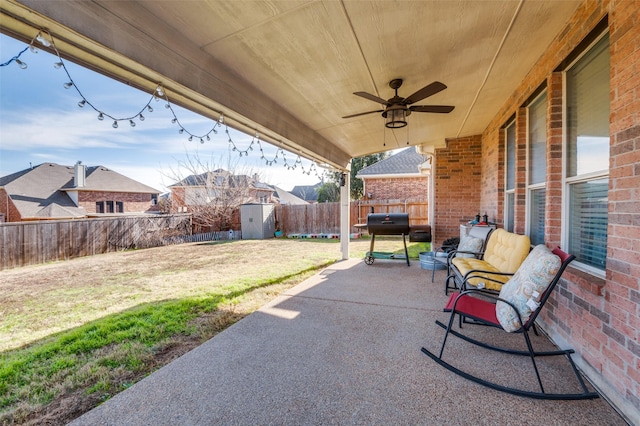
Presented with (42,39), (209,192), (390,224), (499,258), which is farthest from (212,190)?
(499,258)

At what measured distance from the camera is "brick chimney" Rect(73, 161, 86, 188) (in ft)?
49.9

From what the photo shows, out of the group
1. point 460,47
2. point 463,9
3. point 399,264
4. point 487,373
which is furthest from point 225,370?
point 399,264

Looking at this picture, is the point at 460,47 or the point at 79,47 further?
the point at 460,47

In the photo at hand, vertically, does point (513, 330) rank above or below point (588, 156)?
below

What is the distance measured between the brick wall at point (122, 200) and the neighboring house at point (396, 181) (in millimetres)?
14725

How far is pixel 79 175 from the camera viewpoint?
15.3m

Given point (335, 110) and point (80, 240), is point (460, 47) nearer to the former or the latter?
point (335, 110)

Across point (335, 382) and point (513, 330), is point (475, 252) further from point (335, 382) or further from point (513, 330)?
point (335, 382)

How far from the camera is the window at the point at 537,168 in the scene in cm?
324

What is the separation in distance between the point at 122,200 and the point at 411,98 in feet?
64.2

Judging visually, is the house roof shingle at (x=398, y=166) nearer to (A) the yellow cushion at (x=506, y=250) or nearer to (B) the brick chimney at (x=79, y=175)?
(A) the yellow cushion at (x=506, y=250)

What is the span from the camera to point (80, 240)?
829cm

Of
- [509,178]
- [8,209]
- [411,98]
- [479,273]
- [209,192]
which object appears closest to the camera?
[411,98]

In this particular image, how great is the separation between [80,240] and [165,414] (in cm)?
914
